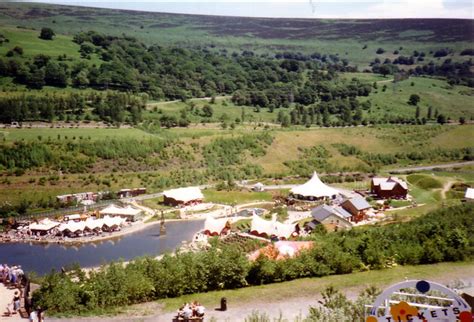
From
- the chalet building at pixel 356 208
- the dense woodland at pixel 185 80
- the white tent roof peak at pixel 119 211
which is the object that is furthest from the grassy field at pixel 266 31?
the white tent roof peak at pixel 119 211

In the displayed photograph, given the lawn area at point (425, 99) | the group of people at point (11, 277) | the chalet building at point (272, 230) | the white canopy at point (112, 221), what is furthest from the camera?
the lawn area at point (425, 99)

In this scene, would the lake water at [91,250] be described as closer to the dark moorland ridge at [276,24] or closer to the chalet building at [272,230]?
the chalet building at [272,230]

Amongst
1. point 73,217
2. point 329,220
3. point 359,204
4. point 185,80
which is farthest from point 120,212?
point 185,80

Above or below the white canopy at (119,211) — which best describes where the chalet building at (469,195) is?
above

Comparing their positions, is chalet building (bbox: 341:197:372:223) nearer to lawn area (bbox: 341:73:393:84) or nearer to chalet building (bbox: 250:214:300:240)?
chalet building (bbox: 250:214:300:240)

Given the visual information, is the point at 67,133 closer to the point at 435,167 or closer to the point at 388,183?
the point at 388,183

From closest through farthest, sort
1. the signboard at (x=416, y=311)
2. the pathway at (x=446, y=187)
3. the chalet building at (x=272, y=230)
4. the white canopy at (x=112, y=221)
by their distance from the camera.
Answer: the signboard at (x=416, y=311) < the chalet building at (x=272, y=230) < the white canopy at (x=112, y=221) < the pathway at (x=446, y=187)

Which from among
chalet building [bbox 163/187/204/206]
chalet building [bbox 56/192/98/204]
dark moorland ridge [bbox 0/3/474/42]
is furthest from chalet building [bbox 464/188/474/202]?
dark moorland ridge [bbox 0/3/474/42]

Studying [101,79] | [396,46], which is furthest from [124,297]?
[396,46]
